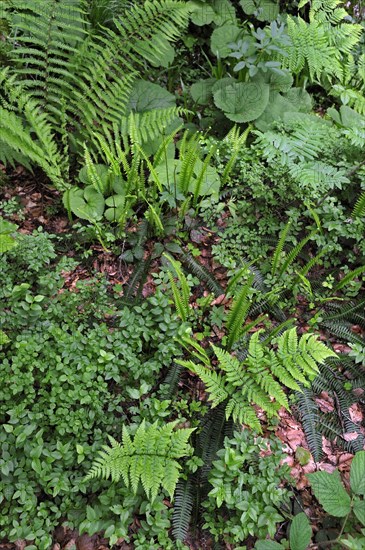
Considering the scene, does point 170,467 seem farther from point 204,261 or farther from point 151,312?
point 204,261

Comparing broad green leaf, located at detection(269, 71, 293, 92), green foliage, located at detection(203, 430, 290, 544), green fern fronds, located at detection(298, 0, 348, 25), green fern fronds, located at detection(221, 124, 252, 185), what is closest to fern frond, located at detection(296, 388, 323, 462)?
green foliage, located at detection(203, 430, 290, 544)

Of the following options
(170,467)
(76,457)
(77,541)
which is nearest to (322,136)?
(170,467)

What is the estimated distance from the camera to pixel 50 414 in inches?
86.2

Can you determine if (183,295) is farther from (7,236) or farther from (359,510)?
(359,510)

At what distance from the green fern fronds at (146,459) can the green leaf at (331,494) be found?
653 mm

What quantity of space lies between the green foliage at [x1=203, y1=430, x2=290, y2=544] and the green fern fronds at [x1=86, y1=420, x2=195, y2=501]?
0.70ft

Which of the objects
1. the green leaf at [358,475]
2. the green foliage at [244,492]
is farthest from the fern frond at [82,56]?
the green leaf at [358,475]

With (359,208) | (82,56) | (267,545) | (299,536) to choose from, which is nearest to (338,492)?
(299,536)

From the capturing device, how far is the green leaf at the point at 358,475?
210 cm

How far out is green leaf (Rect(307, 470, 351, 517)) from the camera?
2078mm

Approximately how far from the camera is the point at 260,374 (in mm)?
2262

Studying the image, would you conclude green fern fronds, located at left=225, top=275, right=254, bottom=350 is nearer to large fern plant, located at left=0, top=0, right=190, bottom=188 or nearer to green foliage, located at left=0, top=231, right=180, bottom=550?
green foliage, located at left=0, top=231, right=180, bottom=550

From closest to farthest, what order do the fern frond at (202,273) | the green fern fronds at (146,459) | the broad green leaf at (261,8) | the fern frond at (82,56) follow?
the green fern fronds at (146,459) < the fern frond at (202,273) < the fern frond at (82,56) < the broad green leaf at (261,8)

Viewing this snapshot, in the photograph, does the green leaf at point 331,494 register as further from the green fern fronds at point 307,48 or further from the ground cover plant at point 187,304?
the green fern fronds at point 307,48
